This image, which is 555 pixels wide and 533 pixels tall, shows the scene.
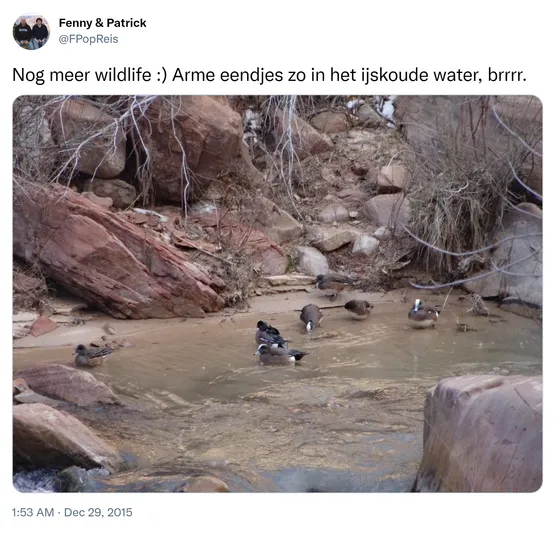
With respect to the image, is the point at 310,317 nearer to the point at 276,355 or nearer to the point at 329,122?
the point at 276,355

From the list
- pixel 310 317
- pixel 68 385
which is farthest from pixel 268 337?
pixel 68 385

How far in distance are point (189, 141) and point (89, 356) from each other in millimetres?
4165

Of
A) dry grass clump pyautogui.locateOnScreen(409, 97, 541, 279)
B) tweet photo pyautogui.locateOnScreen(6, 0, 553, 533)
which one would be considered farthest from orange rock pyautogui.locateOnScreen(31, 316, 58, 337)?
dry grass clump pyautogui.locateOnScreen(409, 97, 541, 279)

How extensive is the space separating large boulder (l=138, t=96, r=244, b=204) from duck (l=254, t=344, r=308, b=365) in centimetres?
321

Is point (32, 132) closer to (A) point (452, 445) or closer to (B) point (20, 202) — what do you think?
(B) point (20, 202)

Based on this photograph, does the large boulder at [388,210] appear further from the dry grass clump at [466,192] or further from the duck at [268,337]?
the duck at [268,337]

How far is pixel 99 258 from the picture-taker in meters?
8.30

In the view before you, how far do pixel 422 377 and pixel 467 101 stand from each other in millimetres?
4707

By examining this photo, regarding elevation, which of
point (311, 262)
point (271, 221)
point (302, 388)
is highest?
point (271, 221)

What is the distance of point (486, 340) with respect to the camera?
8.02 metres

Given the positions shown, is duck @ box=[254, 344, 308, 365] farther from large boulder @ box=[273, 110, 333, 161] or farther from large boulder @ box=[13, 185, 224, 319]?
large boulder @ box=[273, 110, 333, 161]
